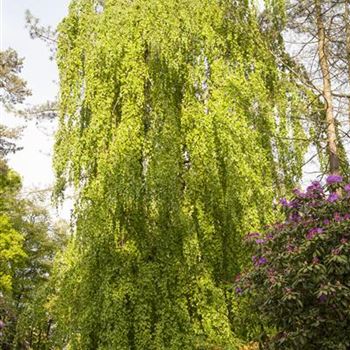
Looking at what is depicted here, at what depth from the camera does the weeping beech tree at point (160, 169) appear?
20.3ft

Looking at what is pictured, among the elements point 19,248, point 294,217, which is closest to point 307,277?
point 294,217

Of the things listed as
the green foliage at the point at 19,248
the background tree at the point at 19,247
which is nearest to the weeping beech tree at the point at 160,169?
the background tree at the point at 19,247

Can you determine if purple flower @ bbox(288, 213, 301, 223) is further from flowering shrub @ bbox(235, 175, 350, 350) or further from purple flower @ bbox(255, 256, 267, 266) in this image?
purple flower @ bbox(255, 256, 267, 266)

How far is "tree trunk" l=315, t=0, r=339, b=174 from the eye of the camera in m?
9.22

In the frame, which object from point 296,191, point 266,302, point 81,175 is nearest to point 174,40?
point 81,175

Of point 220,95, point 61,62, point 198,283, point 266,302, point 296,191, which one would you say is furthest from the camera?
point 61,62

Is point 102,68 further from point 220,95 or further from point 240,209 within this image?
point 240,209

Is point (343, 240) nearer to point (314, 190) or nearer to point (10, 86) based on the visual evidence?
point (314, 190)

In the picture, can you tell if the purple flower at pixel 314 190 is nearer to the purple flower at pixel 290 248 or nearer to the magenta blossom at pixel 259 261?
the purple flower at pixel 290 248

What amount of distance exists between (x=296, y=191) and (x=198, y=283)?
5.58 ft

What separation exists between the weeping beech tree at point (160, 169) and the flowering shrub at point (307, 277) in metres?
0.98

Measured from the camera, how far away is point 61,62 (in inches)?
297

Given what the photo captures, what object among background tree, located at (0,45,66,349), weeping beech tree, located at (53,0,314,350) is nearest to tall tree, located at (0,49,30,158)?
background tree, located at (0,45,66,349)

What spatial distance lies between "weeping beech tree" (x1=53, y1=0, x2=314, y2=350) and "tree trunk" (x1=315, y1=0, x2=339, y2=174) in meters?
1.98
